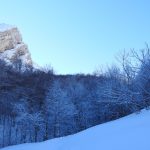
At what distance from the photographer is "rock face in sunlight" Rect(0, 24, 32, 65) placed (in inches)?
5722

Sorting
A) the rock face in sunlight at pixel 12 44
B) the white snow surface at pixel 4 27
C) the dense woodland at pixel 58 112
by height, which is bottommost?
the dense woodland at pixel 58 112

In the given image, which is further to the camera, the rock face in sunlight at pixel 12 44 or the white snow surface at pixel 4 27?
the white snow surface at pixel 4 27

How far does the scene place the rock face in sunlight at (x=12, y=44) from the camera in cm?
14534

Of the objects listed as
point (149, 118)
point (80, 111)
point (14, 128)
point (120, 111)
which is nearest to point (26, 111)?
point (14, 128)

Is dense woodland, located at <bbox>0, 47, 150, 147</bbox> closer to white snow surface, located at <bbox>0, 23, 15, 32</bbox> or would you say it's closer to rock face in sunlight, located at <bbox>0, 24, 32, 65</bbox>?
rock face in sunlight, located at <bbox>0, 24, 32, 65</bbox>

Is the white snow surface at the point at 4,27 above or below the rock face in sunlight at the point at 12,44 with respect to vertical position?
above

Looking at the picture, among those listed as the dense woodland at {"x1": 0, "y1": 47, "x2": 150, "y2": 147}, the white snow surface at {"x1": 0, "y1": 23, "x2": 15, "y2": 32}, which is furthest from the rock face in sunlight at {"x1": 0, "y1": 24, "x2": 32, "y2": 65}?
the dense woodland at {"x1": 0, "y1": 47, "x2": 150, "y2": 147}

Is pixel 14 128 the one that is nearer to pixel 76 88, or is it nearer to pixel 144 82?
pixel 76 88

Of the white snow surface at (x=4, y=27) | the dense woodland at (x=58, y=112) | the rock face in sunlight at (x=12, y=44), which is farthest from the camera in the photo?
the white snow surface at (x=4, y=27)

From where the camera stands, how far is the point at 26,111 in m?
65.9

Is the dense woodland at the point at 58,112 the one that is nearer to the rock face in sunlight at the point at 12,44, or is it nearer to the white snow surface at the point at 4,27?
the rock face in sunlight at the point at 12,44

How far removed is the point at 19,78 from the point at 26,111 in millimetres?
25449

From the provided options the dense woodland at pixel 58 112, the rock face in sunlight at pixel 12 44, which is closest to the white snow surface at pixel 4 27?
the rock face in sunlight at pixel 12 44

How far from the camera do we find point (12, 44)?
154m
